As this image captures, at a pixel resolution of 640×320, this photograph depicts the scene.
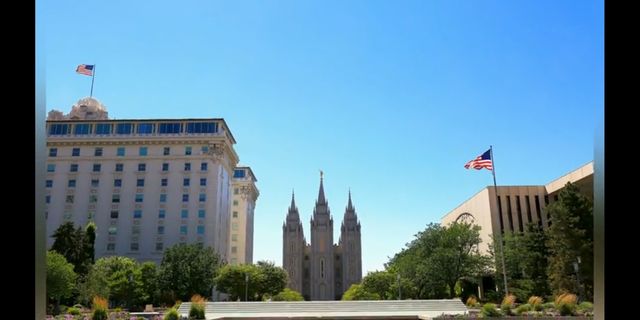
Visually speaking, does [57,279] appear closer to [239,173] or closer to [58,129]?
[58,129]

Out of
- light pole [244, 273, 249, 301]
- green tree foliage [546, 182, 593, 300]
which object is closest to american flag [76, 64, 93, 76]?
light pole [244, 273, 249, 301]

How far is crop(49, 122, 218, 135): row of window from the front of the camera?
81312mm

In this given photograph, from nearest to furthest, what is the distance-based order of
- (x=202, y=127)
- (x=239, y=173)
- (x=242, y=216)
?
(x=202, y=127) → (x=242, y=216) → (x=239, y=173)

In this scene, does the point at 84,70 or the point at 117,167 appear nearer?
the point at 84,70

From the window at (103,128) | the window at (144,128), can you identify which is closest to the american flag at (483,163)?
the window at (144,128)

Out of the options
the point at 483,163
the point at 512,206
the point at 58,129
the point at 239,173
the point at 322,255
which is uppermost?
the point at 58,129

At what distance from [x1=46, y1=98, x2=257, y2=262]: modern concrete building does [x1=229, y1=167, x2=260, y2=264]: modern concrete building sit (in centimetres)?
1867

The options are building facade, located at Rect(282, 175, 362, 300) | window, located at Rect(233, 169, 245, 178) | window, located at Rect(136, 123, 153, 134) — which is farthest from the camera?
building facade, located at Rect(282, 175, 362, 300)

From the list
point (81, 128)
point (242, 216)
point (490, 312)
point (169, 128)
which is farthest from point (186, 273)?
point (242, 216)

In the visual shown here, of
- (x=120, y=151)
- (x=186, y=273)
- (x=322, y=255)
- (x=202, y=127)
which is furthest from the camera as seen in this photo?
(x=322, y=255)

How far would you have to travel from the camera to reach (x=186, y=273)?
187 feet

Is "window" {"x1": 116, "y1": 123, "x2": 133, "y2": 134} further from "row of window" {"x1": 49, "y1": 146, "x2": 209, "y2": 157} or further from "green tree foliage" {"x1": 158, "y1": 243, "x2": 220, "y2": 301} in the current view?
"green tree foliage" {"x1": 158, "y1": 243, "x2": 220, "y2": 301}

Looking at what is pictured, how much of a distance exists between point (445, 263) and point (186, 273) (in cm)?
2726
